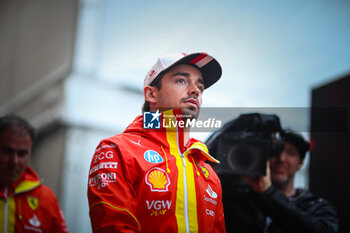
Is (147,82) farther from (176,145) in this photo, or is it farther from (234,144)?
(234,144)

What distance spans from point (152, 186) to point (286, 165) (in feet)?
3.13

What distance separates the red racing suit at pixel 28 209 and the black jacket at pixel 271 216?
0.83 m

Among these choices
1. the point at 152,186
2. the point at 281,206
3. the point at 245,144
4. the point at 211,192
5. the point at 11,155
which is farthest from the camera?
the point at 11,155

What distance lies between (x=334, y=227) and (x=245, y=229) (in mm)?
451

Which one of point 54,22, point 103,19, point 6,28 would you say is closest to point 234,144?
point 103,19

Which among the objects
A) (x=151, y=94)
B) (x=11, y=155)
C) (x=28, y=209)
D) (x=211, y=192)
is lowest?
(x=28, y=209)

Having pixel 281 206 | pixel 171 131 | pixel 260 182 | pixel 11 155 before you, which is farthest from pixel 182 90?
pixel 11 155

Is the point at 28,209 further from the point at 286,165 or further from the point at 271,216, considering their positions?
the point at 286,165

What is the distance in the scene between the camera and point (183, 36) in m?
1.78

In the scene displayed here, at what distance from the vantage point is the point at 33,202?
190cm

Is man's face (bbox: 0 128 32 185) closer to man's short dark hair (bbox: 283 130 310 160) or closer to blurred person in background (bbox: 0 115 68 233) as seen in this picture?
blurred person in background (bbox: 0 115 68 233)

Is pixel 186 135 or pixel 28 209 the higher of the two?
pixel 186 135

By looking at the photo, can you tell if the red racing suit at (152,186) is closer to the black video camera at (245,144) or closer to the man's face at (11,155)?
the black video camera at (245,144)

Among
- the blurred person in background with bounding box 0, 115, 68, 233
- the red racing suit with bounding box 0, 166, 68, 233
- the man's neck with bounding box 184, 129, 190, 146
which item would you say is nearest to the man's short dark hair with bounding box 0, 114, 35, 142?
the blurred person in background with bounding box 0, 115, 68, 233
